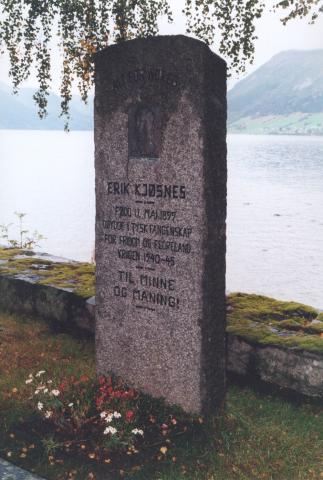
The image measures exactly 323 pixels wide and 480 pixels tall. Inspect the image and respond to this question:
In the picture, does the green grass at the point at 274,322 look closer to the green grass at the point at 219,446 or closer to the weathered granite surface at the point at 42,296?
the green grass at the point at 219,446

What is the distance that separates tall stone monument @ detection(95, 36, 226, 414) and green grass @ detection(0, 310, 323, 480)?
353 millimetres

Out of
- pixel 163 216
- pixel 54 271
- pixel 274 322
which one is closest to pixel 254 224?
pixel 54 271

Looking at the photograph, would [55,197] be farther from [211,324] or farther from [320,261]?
[211,324]

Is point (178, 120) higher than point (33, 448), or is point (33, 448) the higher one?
point (178, 120)

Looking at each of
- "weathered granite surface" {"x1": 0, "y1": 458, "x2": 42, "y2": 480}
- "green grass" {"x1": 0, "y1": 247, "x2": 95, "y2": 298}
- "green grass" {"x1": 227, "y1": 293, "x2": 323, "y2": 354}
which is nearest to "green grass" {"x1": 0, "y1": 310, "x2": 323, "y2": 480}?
"weathered granite surface" {"x1": 0, "y1": 458, "x2": 42, "y2": 480}

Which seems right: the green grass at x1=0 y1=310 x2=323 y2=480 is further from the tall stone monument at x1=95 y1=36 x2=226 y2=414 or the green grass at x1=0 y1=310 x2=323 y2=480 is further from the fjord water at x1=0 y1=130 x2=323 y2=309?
the fjord water at x1=0 y1=130 x2=323 y2=309

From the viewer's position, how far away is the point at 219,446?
14.3ft

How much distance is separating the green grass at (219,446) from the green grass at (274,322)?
Result: 52 cm

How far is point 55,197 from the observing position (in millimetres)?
36531

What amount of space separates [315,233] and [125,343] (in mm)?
18902

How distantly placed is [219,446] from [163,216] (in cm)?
181

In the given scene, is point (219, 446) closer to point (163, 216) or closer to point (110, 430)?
point (110, 430)

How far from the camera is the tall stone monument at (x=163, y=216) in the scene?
4348 mm

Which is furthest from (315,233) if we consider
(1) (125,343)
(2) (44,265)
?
(1) (125,343)
